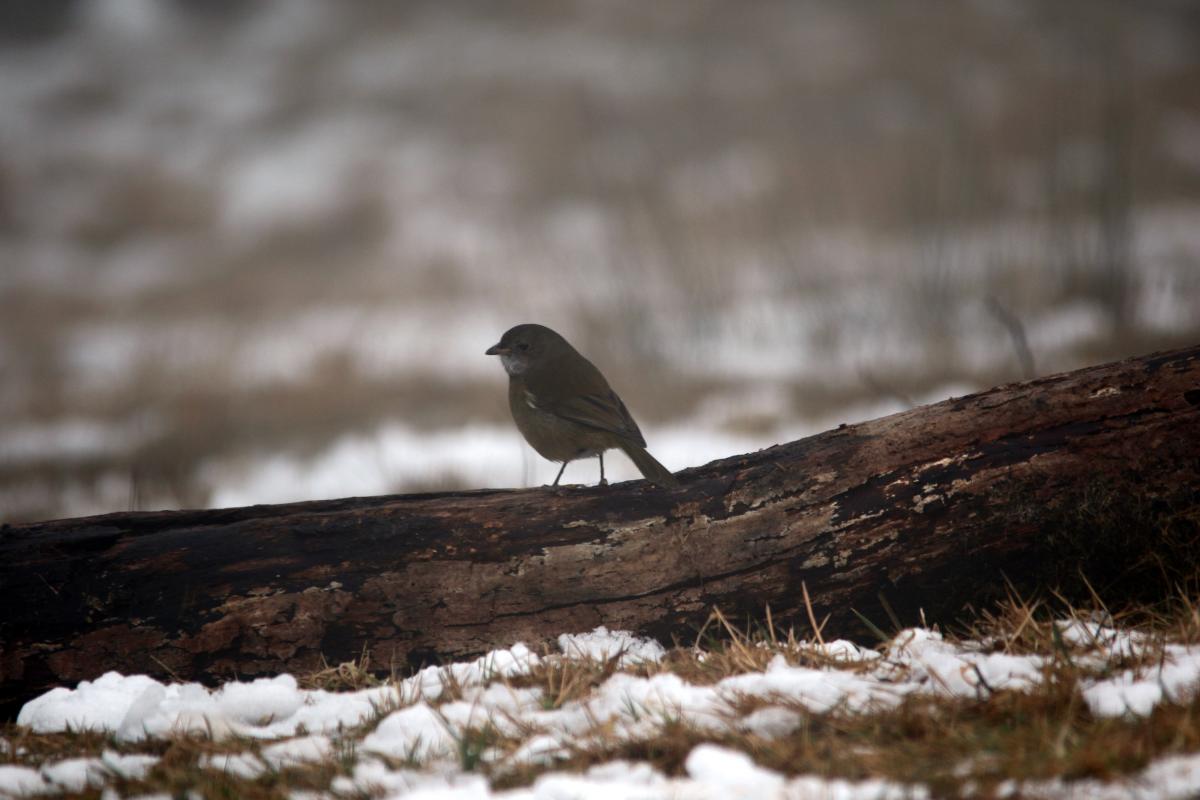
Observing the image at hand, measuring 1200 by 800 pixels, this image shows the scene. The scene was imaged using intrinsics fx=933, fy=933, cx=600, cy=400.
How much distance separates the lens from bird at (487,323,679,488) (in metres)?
5.22

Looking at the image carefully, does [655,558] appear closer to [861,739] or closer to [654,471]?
[654,471]

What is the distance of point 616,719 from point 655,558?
1.38m

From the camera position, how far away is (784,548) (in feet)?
14.1

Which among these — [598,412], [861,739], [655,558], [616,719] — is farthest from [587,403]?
[861,739]

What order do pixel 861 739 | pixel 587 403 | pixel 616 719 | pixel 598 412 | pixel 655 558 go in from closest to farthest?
pixel 861 739, pixel 616 719, pixel 655 558, pixel 598 412, pixel 587 403

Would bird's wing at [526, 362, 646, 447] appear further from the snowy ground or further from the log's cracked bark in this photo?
the snowy ground

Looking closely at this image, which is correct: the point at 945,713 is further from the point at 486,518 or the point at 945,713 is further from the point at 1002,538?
the point at 486,518

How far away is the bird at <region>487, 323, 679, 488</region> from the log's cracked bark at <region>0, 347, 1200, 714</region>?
28.9 inches

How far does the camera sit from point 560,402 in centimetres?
543

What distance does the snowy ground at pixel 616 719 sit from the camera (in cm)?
252

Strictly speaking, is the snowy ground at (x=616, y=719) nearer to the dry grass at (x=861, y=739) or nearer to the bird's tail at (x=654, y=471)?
the dry grass at (x=861, y=739)

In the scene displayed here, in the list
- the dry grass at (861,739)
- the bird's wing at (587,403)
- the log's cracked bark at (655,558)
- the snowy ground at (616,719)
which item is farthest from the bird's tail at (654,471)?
the dry grass at (861,739)

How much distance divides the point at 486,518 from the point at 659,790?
215 cm

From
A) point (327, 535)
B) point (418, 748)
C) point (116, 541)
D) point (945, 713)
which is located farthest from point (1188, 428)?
point (116, 541)
